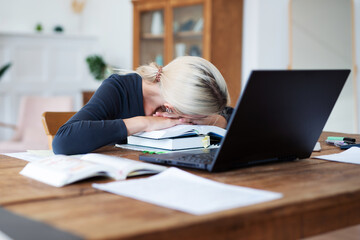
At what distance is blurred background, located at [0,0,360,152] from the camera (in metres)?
3.85

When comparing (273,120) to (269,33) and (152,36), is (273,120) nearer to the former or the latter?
(269,33)

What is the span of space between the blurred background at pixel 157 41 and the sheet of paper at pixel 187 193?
7.61ft

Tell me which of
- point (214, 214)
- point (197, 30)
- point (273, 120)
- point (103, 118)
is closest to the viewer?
point (214, 214)

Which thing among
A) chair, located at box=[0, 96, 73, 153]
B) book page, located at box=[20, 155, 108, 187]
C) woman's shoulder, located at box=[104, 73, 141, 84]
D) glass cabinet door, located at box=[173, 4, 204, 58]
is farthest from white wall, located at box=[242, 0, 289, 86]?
book page, located at box=[20, 155, 108, 187]

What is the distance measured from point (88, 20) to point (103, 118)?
16.3ft

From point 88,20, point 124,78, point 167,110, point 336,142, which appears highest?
point 88,20

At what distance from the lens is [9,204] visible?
0.84 m

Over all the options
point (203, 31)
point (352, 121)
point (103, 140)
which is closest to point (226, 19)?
point (203, 31)

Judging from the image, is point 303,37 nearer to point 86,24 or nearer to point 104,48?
point 104,48

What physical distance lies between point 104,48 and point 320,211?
18.3 feet

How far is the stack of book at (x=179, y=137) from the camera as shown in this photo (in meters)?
1.48

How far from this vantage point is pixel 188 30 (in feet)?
14.6

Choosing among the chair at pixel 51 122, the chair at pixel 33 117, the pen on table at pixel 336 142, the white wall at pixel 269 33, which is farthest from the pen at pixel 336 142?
the chair at pixel 33 117

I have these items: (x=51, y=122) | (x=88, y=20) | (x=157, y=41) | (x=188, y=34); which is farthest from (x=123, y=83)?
(x=88, y=20)
